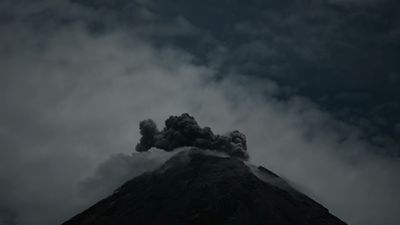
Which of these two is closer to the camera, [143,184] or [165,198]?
[165,198]

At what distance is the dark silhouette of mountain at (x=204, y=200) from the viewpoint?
121688mm

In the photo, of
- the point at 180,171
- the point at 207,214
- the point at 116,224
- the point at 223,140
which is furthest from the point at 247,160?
the point at 116,224

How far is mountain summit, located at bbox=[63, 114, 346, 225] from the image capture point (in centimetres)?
12225

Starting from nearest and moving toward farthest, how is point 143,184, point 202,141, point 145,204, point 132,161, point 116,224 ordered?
point 116,224 < point 145,204 < point 143,184 < point 202,141 < point 132,161

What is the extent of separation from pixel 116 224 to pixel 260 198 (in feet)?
127

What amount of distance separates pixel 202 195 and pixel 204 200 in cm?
327

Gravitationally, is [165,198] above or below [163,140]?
below

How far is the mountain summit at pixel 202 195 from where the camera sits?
122250 millimetres

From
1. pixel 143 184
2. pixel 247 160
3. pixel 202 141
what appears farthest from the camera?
pixel 247 160

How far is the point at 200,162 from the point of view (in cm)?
15838

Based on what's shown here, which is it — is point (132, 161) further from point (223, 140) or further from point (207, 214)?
point (207, 214)

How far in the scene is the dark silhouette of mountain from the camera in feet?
399

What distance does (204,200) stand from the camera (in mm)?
133000

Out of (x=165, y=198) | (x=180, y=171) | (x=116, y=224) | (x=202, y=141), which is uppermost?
(x=202, y=141)
